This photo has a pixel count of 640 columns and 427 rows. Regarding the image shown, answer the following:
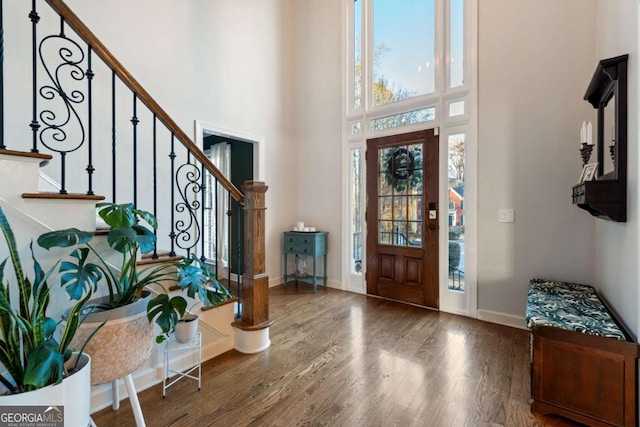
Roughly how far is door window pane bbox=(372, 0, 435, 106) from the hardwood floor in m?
2.75

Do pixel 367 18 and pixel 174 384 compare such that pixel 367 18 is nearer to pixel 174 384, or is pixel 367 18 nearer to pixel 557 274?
pixel 557 274

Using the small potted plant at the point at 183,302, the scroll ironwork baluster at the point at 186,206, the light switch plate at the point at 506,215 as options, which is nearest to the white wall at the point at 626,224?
the light switch plate at the point at 506,215

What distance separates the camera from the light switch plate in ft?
9.64

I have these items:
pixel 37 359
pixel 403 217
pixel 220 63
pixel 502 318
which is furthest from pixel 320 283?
pixel 37 359

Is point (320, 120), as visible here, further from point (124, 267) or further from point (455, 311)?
point (124, 267)

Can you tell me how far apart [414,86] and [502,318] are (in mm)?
2782

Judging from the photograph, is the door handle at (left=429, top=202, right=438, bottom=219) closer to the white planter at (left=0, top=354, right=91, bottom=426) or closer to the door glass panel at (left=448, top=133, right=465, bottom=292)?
the door glass panel at (left=448, top=133, right=465, bottom=292)

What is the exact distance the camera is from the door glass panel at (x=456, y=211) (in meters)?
3.25

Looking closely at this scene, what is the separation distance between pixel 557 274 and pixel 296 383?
2.56 meters

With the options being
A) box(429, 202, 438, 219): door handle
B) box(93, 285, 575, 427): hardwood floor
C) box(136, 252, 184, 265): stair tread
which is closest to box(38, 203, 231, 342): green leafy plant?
box(136, 252, 184, 265): stair tread

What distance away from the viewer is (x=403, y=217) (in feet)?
12.0

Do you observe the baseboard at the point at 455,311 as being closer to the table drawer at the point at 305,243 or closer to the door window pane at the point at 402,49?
the table drawer at the point at 305,243

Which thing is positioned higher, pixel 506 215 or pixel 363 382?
pixel 506 215

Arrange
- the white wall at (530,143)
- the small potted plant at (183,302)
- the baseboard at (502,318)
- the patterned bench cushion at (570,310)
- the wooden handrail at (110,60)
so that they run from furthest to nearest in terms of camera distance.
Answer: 1. the baseboard at (502,318)
2. the white wall at (530,143)
3. the patterned bench cushion at (570,310)
4. the wooden handrail at (110,60)
5. the small potted plant at (183,302)
